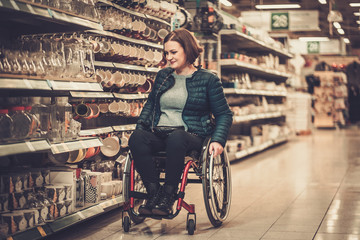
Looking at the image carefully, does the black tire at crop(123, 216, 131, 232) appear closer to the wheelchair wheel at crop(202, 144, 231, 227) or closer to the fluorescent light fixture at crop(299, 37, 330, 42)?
the wheelchair wheel at crop(202, 144, 231, 227)

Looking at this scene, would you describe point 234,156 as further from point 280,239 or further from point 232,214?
point 280,239

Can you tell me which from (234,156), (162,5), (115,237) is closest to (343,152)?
(234,156)

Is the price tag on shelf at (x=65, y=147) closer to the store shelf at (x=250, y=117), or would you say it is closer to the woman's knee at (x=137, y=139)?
the woman's knee at (x=137, y=139)

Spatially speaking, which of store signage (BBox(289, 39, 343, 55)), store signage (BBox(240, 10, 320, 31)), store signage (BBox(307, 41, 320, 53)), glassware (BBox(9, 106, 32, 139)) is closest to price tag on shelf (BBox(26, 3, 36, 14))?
glassware (BBox(9, 106, 32, 139))

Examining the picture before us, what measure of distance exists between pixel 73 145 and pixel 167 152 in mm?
567

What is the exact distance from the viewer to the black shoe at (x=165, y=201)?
327 cm

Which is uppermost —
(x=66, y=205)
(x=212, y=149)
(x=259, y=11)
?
(x=259, y=11)

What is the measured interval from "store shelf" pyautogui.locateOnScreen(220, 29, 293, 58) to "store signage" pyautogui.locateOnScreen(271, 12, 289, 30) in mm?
3951

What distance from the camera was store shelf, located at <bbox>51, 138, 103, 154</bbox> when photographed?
10.0 ft

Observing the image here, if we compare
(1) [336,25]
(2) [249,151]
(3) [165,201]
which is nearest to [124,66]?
(3) [165,201]

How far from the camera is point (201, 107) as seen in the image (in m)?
3.65

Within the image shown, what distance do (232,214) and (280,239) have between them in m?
0.85

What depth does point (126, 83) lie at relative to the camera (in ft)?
15.2

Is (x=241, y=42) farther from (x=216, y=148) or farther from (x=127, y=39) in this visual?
(x=216, y=148)
